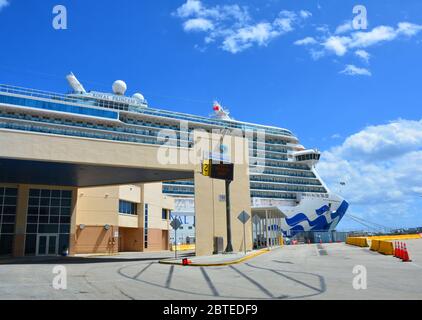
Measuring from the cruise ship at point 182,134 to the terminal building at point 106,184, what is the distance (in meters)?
0.21

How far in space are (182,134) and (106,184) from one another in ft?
161

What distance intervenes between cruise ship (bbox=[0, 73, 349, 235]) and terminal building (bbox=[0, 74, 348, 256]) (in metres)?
0.21

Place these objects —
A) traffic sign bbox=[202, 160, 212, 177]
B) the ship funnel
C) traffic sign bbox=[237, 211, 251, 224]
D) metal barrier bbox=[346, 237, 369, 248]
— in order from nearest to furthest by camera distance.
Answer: traffic sign bbox=[237, 211, 251, 224] → traffic sign bbox=[202, 160, 212, 177] → metal barrier bbox=[346, 237, 369, 248] → the ship funnel

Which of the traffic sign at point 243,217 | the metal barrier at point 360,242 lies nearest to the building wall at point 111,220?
the traffic sign at point 243,217

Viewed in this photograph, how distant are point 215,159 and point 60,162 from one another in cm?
1064

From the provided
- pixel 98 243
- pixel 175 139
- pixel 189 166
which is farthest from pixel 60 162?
pixel 175 139

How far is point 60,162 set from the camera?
23516 millimetres

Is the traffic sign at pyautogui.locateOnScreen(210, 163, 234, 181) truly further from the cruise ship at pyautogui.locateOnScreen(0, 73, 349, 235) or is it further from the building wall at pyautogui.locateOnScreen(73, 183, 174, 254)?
the cruise ship at pyautogui.locateOnScreen(0, 73, 349, 235)

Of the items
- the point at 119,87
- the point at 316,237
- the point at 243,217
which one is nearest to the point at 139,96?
the point at 119,87

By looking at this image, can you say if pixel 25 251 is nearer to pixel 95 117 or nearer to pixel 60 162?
pixel 60 162

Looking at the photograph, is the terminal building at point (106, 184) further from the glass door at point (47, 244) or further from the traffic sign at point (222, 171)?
the traffic sign at point (222, 171)

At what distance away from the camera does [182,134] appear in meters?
82.2

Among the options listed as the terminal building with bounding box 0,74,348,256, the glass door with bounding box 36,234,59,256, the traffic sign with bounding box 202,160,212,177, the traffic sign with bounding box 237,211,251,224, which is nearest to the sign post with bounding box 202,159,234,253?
the traffic sign with bounding box 202,160,212,177

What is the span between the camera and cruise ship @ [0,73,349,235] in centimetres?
6550
